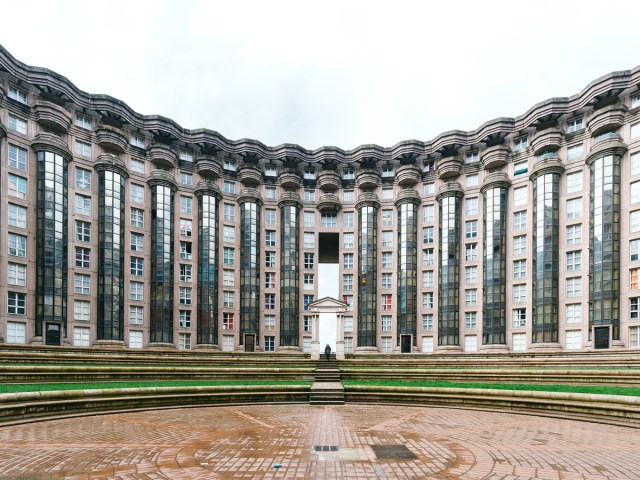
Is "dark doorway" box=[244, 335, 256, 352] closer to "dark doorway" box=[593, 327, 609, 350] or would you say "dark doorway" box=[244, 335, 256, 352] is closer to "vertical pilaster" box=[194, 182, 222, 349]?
"vertical pilaster" box=[194, 182, 222, 349]

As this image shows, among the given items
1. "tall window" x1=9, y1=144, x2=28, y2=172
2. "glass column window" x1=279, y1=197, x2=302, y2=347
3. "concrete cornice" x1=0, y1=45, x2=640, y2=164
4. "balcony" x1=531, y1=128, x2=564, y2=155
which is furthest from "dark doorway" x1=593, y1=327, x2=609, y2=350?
A: "tall window" x1=9, y1=144, x2=28, y2=172

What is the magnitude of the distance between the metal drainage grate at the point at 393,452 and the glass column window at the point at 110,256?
134 feet

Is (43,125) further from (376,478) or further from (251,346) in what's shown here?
(376,478)

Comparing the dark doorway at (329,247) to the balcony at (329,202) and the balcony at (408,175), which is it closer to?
the balcony at (329,202)

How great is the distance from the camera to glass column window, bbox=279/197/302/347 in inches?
2109

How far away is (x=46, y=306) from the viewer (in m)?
40.1

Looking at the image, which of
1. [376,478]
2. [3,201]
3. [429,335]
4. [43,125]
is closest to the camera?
[376,478]

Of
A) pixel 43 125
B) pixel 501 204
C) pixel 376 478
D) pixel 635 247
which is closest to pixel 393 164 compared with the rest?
pixel 501 204

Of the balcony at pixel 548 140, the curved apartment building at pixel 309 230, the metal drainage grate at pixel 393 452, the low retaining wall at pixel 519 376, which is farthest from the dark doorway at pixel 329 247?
the metal drainage grate at pixel 393 452

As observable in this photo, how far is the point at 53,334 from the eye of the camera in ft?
133

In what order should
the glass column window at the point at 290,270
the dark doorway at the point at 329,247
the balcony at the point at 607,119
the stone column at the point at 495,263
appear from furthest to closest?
1. the dark doorway at the point at 329,247
2. the glass column window at the point at 290,270
3. the stone column at the point at 495,263
4. the balcony at the point at 607,119

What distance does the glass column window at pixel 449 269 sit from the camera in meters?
49.6

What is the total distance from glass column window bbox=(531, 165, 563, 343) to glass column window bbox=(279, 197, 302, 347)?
27.3 metres

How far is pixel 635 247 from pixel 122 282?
171 feet
